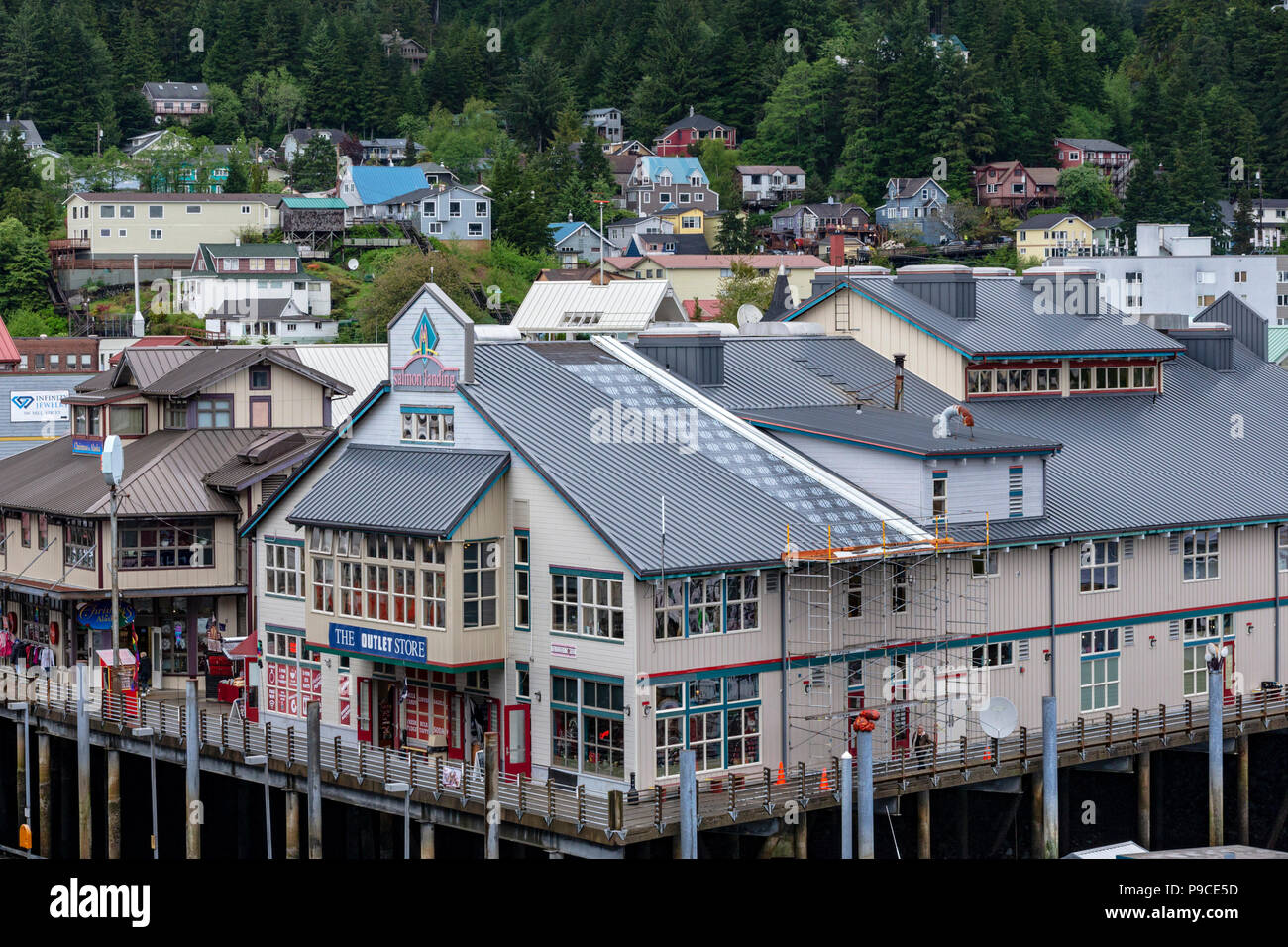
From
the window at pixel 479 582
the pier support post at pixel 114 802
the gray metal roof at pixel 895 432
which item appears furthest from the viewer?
the pier support post at pixel 114 802

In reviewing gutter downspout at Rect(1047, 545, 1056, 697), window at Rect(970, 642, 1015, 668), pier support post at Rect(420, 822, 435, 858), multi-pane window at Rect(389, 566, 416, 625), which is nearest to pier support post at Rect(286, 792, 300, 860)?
multi-pane window at Rect(389, 566, 416, 625)

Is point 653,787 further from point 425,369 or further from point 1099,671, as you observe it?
point 1099,671

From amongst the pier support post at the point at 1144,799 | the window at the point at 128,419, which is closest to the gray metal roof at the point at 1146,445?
the pier support post at the point at 1144,799

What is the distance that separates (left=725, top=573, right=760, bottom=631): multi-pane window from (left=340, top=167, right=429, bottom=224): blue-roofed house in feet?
420

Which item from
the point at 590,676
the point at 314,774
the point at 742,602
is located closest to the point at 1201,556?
the point at 742,602

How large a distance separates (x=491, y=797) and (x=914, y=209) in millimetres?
153578

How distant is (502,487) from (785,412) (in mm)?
9862

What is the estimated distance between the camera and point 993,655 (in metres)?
46.8

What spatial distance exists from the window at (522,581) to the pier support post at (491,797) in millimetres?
4418

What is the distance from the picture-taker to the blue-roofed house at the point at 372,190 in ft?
554

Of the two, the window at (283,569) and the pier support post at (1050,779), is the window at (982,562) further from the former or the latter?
the window at (283,569)

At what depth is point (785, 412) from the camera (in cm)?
5050

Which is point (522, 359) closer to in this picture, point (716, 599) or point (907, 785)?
point (716, 599)
